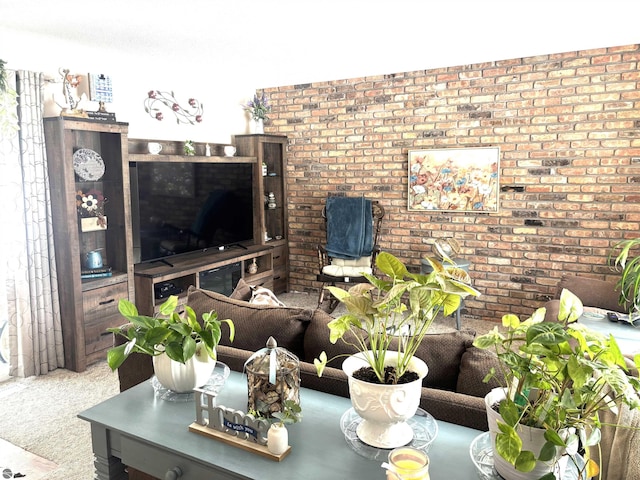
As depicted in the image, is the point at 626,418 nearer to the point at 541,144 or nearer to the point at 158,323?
the point at 158,323

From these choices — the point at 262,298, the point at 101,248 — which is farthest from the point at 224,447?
the point at 101,248

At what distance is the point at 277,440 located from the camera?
1.30 m

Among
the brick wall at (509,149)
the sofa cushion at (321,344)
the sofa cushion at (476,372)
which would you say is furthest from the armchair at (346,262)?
the sofa cushion at (476,372)

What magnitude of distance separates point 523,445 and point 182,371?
40.3 inches

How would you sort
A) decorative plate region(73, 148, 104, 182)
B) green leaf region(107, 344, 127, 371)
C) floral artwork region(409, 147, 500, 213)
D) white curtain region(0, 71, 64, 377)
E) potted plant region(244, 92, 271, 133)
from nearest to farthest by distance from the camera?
1. green leaf region(107, 344, 127, 371)
2. white curtain region(0, 71, 64, 377)
3. decorative plate region(73, 148, 104, 182)
4. floral artwork region(409, 147, 500, 213)
5. potted plant region(244, 92, 271, 133)

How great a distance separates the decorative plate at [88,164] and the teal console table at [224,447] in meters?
2.42

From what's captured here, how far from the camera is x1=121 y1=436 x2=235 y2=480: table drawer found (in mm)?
1324

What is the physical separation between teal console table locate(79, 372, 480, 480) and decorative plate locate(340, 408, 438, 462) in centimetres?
2

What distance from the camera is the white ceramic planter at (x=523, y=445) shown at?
108 cm

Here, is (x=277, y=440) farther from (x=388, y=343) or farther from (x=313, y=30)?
(x=313, y=30)

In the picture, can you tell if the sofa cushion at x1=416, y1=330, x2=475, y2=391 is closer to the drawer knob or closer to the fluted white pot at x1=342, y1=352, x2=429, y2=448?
the fluted white pot at x1=342, y1=352, x2=429, y2=448

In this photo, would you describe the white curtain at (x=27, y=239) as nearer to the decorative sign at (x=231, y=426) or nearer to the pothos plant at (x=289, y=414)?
the decorative sign at (x=231, y=426)

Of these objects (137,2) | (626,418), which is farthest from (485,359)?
(137,2)

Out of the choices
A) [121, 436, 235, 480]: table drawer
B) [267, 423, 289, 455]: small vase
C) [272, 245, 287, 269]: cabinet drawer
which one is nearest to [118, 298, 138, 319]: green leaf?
[121, 436, 235, 480]: table drawer
